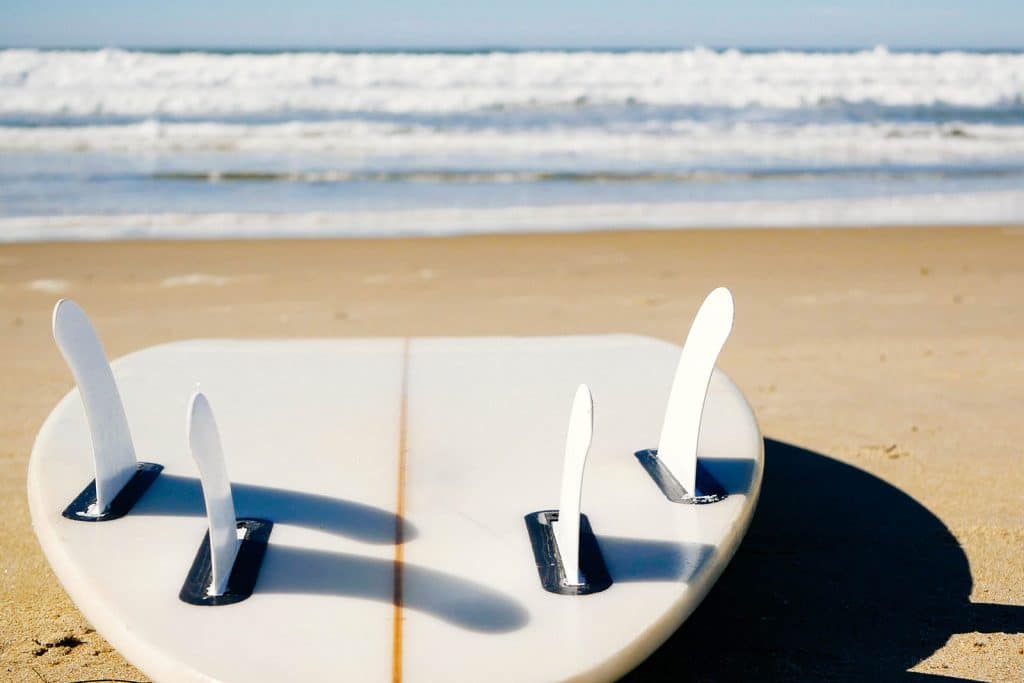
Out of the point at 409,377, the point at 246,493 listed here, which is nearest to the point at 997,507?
the point at 409,377

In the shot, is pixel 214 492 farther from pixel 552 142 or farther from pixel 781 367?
pixel 552 142

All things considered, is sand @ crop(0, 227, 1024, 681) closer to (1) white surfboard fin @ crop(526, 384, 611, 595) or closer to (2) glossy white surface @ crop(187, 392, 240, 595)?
(2) glossy white surface @ crop(187, 392, 240, 595)


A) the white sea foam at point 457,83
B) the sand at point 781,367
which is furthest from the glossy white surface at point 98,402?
the white sea foam at point 457,83

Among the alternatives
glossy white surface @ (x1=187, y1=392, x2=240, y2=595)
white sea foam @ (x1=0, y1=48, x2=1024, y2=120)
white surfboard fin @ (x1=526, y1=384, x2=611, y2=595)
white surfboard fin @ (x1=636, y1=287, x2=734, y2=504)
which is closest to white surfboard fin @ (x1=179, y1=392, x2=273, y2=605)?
glossy white surface @ (x1=187, y1=392, x2=240, y2=595)

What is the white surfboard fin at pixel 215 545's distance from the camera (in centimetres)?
191

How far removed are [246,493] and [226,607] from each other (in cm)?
48

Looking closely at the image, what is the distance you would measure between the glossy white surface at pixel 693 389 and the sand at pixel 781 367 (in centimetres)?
45

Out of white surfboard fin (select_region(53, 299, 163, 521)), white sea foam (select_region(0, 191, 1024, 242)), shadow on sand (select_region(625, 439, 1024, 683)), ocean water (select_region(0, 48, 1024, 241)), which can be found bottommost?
shadow on sand (select_region(625, 439, 1024, 683))

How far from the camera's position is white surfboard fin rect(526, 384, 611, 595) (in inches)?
76.7

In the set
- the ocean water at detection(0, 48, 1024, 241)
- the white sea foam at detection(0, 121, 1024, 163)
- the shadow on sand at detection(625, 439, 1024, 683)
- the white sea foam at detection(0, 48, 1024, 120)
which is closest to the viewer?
the shadow on sand at detection(625, 439, 1024, 683)

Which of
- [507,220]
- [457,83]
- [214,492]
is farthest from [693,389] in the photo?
[457,83]

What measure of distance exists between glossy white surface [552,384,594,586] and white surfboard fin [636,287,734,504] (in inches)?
15.7

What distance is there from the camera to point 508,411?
291 centimetres

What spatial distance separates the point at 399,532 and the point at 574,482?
0.45m
